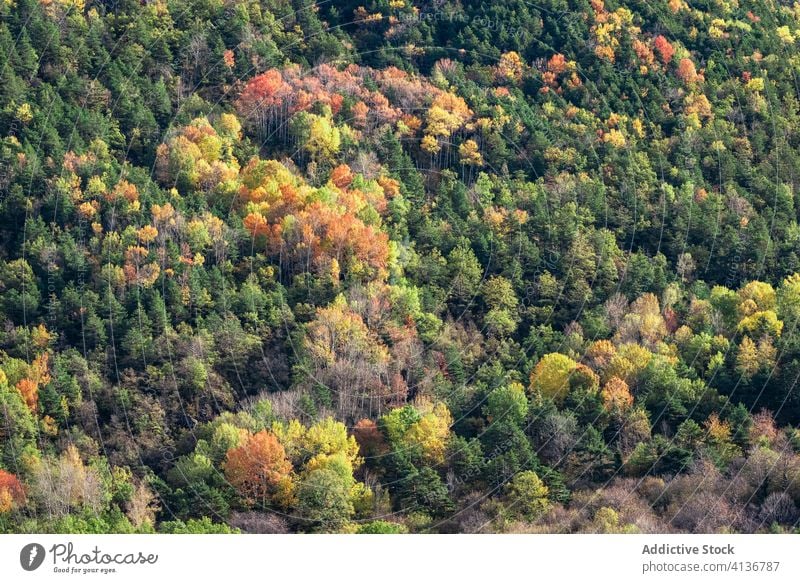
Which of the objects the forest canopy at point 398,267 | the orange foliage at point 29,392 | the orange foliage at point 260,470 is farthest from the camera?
the orange foliage at point 29,392

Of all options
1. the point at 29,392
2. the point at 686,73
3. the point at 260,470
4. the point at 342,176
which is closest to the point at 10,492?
the point at 29,392

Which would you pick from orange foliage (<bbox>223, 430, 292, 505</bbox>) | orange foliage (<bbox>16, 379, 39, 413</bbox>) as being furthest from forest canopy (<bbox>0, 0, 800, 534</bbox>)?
orange foliage (<bbox>16, 379, 39, 413</bbox>)

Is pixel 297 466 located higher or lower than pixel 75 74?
lower

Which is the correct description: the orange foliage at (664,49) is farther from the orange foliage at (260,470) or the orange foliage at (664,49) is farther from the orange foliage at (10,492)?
the orange foliage at (10,492)

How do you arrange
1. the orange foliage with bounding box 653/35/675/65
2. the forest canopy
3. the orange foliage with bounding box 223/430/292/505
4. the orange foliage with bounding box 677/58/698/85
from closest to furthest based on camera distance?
the orange foliage with bounding box 223/430/292/505
the forest canopy
the orange foliage with bounding box 677/58/698/85
the orange foliage with bounding box 653/35/675/65

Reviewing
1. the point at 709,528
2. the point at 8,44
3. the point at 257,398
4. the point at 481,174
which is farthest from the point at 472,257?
the point at 8,44

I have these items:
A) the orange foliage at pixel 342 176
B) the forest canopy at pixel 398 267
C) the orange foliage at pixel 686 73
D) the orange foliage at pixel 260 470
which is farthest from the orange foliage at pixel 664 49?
the orange foliage at pixel 260 470

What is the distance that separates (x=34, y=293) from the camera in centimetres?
10012

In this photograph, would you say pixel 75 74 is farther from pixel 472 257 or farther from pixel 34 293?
pixel 472 257

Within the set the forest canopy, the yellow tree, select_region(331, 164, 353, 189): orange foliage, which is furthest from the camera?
select_region(331, 164, 353, 189): orange foliage

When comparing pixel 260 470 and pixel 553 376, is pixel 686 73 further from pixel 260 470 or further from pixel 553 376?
pixel 260 470

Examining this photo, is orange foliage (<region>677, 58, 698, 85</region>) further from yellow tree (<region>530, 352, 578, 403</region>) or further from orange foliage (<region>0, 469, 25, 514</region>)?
orange foliage (<region>0, 469, 25, 514</region>)

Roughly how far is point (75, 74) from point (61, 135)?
702 centimetres

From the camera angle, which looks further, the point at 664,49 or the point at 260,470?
the point at 664,49
